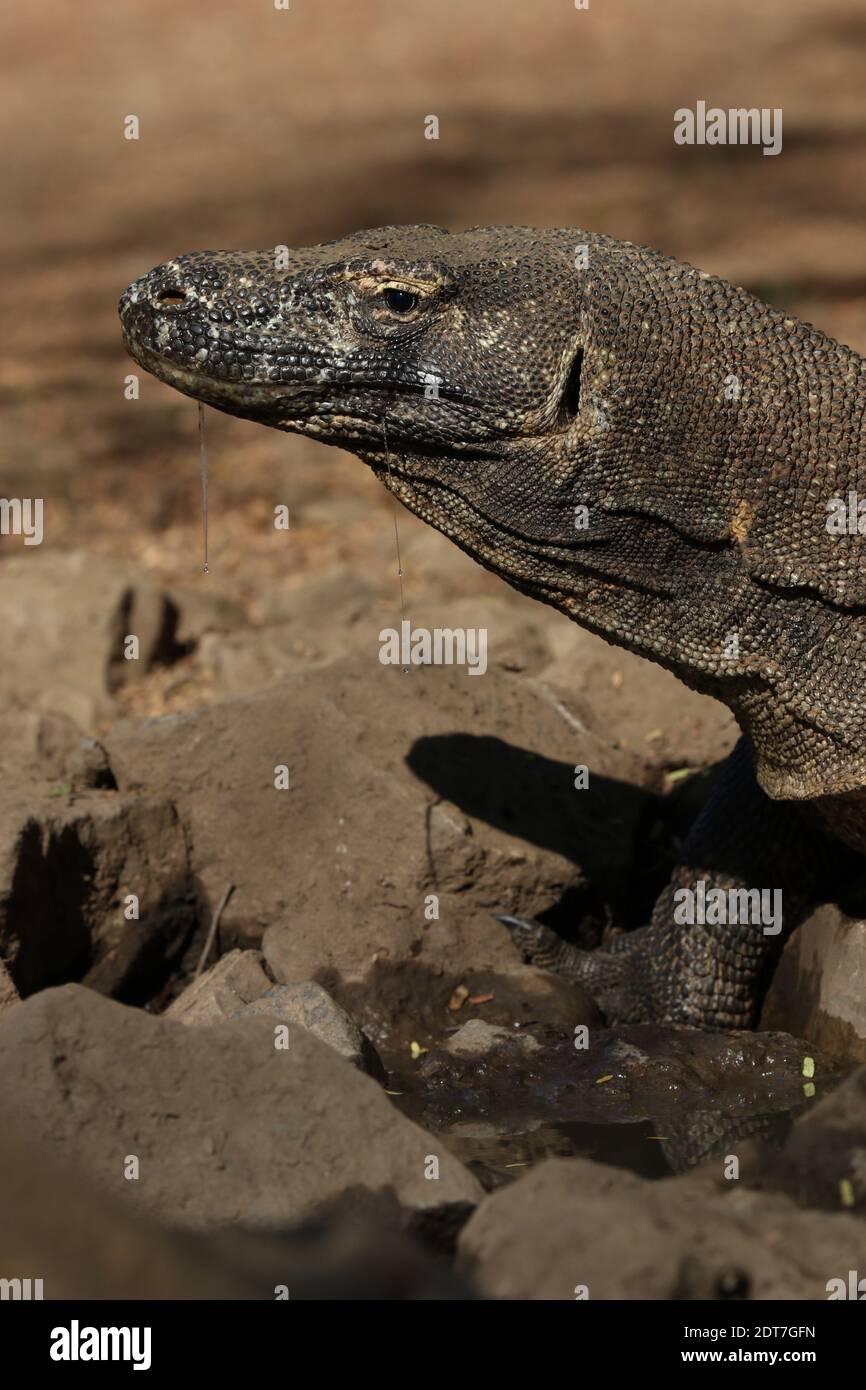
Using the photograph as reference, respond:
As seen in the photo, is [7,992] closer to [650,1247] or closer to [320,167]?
[650,1247]

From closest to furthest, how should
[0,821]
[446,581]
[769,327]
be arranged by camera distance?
[769,327], [0,821], [446,581]

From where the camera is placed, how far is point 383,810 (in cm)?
610

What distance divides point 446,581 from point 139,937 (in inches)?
145

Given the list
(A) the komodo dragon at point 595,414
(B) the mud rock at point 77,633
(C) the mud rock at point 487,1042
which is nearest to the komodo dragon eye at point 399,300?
(A) the komodo dragon at point 595,414

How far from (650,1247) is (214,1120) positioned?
1149mm

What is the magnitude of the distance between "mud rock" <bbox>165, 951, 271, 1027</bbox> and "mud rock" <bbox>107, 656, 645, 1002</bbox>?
26 cm

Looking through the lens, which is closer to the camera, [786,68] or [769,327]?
[769,327]

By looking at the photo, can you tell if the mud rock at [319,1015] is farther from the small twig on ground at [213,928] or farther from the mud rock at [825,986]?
the mud rock at [825,986]

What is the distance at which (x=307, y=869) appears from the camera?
20.1 feet

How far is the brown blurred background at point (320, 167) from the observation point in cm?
1230

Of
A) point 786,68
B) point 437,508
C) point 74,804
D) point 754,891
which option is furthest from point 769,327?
point 786,68

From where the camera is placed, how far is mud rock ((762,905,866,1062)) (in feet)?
17.4

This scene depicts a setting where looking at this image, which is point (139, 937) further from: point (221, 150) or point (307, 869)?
point (221, 150)

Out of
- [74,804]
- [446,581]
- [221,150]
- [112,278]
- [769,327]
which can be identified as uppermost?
[221,150]
